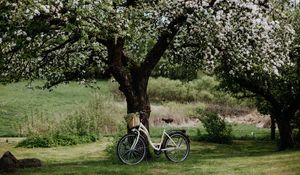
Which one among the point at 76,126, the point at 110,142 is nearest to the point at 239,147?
the point at 110,142

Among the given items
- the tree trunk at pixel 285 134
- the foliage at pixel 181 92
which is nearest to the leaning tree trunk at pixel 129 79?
the tree trunk at pixel 285 134

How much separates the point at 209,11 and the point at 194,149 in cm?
982

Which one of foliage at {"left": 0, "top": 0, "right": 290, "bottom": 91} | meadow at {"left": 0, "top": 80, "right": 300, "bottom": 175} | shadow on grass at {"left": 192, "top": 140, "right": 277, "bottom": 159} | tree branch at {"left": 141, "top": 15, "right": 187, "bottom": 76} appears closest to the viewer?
foliage at {"left": 0, "top": 0, "right": 290, "bottom": 91}

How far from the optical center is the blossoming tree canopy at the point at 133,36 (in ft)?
35.1

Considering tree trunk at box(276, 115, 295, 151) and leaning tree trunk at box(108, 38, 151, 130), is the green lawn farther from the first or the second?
leaning tree trunk at box(108, 38, 151, 130)

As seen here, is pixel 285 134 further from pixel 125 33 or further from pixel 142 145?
pixel 125 33

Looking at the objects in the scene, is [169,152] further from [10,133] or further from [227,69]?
[10,133]

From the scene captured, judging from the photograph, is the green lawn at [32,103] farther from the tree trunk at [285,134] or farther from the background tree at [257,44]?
the background tree at [257,44]

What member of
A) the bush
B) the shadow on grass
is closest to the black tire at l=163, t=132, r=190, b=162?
the shadow on grass

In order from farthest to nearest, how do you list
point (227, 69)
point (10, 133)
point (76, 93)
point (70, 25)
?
point (76, 93) → point (10, 133) → point (227, 69) → point (70, 25)

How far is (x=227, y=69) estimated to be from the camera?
16.1 meters

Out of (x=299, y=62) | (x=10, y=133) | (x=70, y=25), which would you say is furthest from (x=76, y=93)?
(x=70, y=25)

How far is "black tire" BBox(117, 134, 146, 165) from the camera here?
540 inches

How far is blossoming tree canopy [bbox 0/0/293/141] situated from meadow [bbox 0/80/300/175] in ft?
7.01
